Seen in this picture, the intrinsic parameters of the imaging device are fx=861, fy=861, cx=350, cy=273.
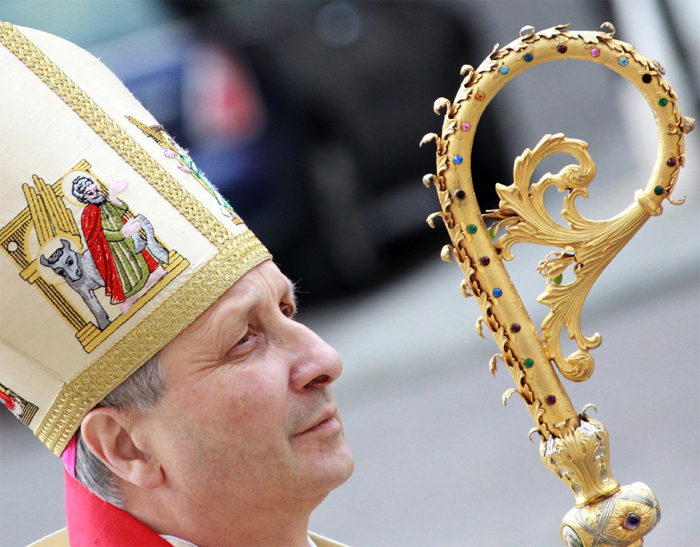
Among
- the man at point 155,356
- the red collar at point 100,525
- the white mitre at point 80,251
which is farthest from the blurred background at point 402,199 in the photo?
the white mitre at point 80,251

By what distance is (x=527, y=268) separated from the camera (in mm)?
6691

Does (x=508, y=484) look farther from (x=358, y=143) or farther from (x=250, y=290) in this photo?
(x=358, y=143)

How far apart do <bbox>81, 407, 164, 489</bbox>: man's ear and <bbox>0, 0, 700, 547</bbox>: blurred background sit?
104 inches

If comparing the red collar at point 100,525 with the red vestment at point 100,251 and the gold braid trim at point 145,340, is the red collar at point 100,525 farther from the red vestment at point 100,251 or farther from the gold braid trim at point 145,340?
the red vestment at point 100,251

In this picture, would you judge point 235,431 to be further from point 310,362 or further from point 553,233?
point 553,233

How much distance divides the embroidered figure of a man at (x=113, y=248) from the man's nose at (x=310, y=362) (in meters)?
0.30

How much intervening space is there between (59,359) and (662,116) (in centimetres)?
122

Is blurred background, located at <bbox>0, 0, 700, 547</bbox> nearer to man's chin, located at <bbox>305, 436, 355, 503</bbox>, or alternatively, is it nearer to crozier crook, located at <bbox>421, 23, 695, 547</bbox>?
man's chin, located at <bbox>305, 436, 355, 503</bbox>

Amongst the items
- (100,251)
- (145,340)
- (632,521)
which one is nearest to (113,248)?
(100,251)

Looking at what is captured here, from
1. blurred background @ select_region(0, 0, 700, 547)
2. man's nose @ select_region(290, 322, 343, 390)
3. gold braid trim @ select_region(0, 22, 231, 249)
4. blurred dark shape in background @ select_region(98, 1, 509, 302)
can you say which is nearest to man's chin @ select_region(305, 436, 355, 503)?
man's nose @ select_region(290, 322, 343, 390)

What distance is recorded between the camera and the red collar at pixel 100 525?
67.7 inches

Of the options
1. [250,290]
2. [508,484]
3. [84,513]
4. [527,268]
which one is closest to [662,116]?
[250,290]

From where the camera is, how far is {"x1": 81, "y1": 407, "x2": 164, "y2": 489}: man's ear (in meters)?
1.68

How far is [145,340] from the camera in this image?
65.3 inches
